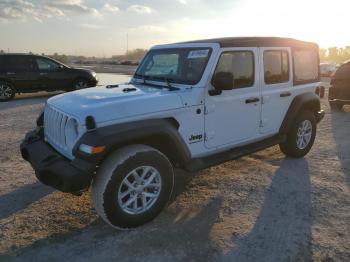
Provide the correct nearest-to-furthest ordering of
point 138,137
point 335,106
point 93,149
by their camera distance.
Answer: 1. point 93,149
2. point 138,137
3. point 335,106

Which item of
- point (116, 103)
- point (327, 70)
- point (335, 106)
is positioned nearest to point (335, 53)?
point (327, 70)

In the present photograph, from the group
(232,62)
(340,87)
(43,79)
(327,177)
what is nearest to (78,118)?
(232,62)

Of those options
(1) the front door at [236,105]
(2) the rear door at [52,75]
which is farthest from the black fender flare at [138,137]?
(2) the rear door at [52,75]

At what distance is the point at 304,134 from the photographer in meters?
6.11

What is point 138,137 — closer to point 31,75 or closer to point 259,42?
point 259,42

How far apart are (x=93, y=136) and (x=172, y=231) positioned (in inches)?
51.0

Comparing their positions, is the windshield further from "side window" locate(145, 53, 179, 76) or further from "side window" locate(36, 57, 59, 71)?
"side window" locate(36, 57, 59, 71)

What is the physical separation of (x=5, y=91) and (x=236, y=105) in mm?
10696

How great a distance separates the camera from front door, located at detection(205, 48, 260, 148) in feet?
14.5

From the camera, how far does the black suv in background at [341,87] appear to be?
10.3m

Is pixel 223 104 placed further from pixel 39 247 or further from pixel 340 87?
pixel 340 87

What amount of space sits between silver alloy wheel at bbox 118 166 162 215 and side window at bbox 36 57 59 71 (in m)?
10.9

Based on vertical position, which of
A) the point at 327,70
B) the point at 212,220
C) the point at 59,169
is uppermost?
the point at 327,70

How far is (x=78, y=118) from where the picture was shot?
3.52 m
